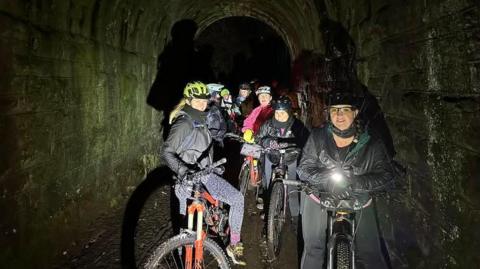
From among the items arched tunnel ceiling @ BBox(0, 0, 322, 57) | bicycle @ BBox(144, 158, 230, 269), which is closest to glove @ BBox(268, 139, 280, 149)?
bicycle @ BBox(144, 158, 230, 269)

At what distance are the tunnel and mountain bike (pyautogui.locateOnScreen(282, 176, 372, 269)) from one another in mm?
760

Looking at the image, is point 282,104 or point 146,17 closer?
point 282,104

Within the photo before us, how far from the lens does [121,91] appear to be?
23.9ft

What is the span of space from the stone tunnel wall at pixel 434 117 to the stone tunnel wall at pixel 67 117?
4413 millimetres

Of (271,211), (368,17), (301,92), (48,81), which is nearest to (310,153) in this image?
(271,211)

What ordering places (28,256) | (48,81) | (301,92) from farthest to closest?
(301,92) → (48,81) → (28,256)

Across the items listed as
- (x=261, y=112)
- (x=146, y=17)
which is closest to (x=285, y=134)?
(x=261, y=112)

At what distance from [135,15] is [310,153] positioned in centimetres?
599

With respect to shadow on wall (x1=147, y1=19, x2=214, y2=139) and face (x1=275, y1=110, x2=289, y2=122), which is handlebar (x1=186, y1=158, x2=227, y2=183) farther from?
shadow on wall (x1=147, y1=19, x2=214, y2=139)

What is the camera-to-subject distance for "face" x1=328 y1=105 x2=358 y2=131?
3.38m

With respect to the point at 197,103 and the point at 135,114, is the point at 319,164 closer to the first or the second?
the point at 197,103

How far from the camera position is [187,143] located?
412cm

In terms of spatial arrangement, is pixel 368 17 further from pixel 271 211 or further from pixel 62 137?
pixel 62 137

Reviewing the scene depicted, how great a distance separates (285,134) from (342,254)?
293 centimetres
